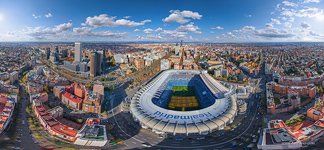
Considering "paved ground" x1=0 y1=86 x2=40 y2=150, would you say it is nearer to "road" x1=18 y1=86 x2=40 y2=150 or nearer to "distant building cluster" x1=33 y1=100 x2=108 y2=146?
"road" x1=18 y1=86 x2=40 y2=150

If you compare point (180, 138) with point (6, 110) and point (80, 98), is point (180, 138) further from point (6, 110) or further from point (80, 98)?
point (6, 110)

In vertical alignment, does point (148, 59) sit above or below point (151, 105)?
above

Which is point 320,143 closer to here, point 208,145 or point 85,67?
point 208,145

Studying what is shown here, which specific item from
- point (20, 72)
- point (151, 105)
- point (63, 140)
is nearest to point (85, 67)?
point (20, 72)

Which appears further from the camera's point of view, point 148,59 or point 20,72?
point 148,59

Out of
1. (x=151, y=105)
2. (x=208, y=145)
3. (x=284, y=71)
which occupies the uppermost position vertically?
(x=284, y=71)

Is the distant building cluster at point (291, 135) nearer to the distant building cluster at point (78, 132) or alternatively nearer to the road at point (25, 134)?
the distant building cluster at point (78, 132)

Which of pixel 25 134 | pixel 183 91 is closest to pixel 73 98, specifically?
pixel 25 134

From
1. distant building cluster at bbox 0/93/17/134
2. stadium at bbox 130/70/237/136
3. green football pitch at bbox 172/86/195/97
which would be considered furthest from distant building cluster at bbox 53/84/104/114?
green football pitch at bbox 172/86/195/97

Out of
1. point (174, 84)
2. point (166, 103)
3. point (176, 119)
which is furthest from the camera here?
point (174, 84)

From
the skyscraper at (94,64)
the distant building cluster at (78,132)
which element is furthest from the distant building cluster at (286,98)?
the skyscraper at (94,64)
